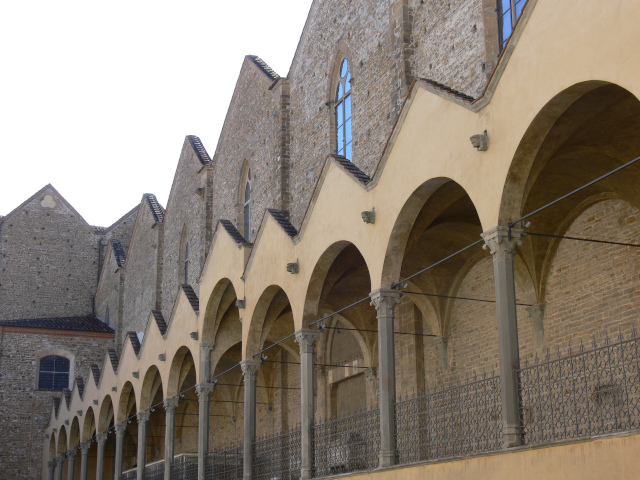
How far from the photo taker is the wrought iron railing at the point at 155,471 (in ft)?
75.9

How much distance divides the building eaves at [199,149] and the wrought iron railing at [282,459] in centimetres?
1288

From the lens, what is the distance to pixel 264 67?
79.9 ft

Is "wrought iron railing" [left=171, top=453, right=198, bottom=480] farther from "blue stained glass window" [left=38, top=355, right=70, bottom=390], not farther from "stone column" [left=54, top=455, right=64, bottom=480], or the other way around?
"blue stained glass window" [left=38, top=355, right=70, bottom=390]

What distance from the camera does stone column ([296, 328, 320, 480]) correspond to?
570 inches

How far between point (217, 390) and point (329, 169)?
13.0 m

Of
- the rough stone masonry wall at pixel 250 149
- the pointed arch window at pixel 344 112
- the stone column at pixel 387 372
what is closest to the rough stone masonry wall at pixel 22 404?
the rough stone masonry wall at pixel 250 149

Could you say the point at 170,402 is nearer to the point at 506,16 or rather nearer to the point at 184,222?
the point at 184,222

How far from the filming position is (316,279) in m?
15.3

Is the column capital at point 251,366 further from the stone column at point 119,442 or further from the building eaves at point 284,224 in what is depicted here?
the stone column at point 119,442

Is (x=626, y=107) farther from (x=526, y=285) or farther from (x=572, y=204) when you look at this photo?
(x=526, y=285)

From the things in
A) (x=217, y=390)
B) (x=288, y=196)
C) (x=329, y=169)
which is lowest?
(x=217, y=390)

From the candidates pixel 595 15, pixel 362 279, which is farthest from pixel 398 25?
pixel 595 15

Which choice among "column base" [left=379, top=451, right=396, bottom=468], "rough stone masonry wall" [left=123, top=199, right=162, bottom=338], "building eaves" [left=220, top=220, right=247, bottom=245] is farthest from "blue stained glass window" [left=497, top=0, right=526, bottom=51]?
"rough stone masonry wall" [left=123, top=199, right=162, bottom=338]

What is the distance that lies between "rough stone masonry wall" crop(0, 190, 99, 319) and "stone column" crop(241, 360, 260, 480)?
23619 millimetres
